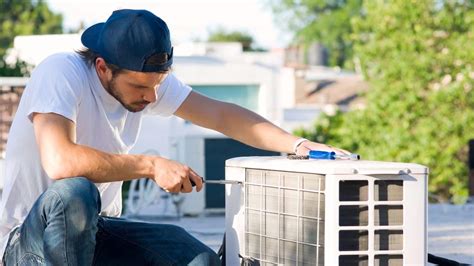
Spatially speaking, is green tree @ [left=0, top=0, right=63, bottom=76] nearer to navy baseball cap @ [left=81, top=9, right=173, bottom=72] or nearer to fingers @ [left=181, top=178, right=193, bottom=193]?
navy baseball cap @ [left=81, top=9, right=173, bottom=72]

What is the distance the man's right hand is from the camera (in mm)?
3576

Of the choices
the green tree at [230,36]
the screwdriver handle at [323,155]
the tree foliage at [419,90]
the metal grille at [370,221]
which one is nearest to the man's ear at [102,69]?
the screwdriver handle at [323,155]

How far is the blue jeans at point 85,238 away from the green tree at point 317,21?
61594mm

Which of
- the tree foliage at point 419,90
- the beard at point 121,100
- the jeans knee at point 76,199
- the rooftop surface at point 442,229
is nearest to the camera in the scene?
the jeans knee at point 76,199

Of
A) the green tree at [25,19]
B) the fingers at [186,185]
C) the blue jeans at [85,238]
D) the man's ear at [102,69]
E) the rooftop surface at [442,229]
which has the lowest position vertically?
the rooftop surface at [442,229]

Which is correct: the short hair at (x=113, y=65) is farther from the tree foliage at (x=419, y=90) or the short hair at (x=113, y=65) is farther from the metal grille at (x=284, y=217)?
the tree foliage at (x=419, y=90)

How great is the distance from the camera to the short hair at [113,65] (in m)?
3.79

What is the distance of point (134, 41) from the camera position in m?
3.78

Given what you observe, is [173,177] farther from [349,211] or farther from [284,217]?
[349,211]

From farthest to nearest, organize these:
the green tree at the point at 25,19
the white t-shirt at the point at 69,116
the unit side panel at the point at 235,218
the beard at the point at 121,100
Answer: the green tree at the point at 25,19 < the unit side panel at the point at 235,218 < the beard at the point at 121,100 < the white t-shirt at the point at 69,116

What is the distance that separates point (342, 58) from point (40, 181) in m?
65.2

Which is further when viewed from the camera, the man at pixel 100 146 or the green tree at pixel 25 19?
the green tree at pixel 25 19

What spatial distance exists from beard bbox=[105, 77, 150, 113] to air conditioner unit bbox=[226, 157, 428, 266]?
0.47 metres

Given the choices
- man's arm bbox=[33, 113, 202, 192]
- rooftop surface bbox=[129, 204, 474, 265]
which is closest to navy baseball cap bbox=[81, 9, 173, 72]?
man's arm bbox=[33, 113, 202, 192]
